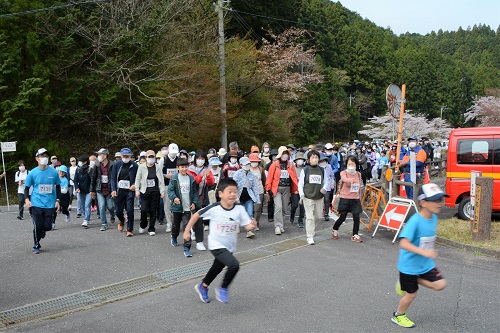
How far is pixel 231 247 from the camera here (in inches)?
224

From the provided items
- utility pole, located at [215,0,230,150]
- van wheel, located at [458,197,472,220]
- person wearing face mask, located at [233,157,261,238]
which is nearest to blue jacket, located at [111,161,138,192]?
person wearing face mask, located at [233,157,261,238]

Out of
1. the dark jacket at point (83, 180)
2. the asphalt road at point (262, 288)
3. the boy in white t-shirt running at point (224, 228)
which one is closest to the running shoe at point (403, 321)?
the asphalt road at point (262, 288)

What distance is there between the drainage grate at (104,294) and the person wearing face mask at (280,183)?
203cm

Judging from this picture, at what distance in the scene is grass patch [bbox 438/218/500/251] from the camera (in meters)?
8.98

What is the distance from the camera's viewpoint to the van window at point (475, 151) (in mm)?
11352

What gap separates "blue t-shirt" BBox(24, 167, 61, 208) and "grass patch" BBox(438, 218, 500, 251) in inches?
324

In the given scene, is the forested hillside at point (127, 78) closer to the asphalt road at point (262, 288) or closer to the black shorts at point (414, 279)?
the asphalt road at point (262, 288)

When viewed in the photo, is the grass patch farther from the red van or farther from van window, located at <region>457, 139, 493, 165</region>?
van window, located at <region>457, 139, 493, 165</region>

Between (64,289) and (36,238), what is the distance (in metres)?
2.40

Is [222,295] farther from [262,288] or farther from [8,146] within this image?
[8,146]

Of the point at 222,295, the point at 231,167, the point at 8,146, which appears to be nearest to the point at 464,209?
the point at 231,167

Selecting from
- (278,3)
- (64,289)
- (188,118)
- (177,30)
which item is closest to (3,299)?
(64,289)

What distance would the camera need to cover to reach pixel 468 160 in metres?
11.6

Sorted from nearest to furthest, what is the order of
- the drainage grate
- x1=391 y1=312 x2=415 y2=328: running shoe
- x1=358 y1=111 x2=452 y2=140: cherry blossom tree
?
x1=391 y1=312 x2=415 y2=328: running shoe
the drainage grate
x1=358 y1=111 x2=452 y2=140: cherry blossom tree
